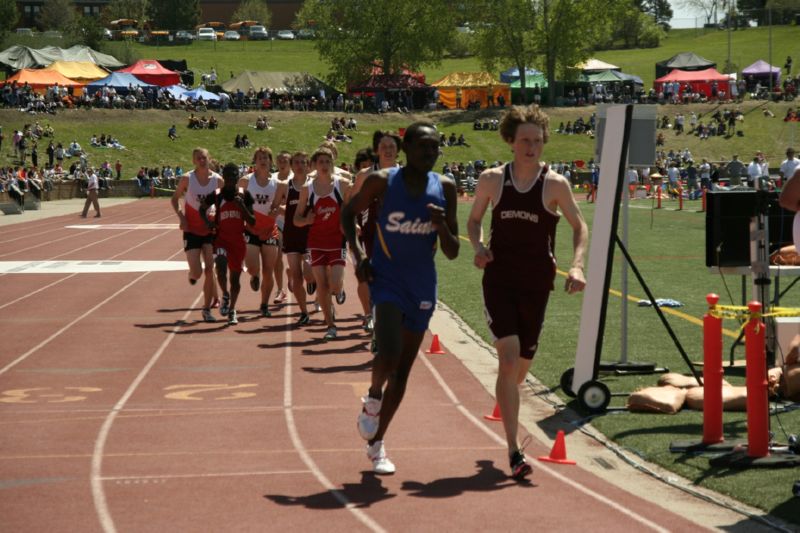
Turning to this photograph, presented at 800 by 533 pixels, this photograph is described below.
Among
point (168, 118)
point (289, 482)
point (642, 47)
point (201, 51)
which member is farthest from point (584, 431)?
point (642, 47)

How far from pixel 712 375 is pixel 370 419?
2.17 m

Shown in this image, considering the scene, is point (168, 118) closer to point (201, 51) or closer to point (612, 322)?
point (201, 51)

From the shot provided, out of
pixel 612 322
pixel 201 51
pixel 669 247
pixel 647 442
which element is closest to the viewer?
pixel 647 442

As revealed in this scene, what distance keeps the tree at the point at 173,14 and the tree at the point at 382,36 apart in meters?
44.7

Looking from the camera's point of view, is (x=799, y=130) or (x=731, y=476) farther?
(x=799, y=130)

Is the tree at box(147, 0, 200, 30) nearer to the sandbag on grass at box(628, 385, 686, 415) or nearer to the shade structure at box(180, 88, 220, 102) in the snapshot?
the shade structure at box(180, 88, 220, 102)

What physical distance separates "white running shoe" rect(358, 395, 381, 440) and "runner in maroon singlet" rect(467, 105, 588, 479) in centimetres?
72

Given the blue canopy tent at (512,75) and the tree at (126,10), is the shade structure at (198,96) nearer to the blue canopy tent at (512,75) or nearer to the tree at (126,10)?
the blue canopy tent at (512,75)

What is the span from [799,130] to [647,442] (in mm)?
77708

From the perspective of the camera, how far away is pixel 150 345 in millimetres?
13867

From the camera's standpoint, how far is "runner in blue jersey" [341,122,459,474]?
24.4 ft

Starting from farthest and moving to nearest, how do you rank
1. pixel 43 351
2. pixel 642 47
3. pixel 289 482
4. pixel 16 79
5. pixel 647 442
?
pixel 642 47 → pixel 16 79 → pixel 43 351 → pixel 647 442 → pixel 289 482

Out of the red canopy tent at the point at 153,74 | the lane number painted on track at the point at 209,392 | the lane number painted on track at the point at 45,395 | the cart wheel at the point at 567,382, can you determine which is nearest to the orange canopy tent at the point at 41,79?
the red canopy tent at the point at 153,74

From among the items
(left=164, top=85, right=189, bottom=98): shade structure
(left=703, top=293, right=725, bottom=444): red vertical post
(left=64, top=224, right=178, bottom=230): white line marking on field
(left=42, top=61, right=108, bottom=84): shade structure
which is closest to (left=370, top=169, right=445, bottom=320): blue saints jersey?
(left=703, top=293, right=725, bottom=444): red vertical post
